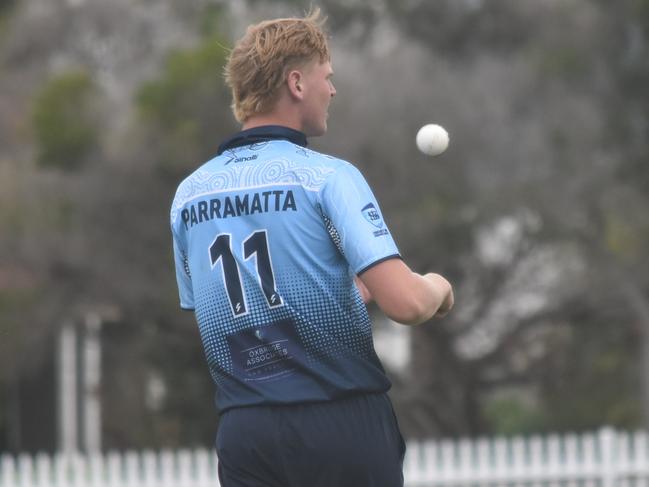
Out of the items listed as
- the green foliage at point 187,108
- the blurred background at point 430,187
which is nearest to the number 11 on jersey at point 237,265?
the blurred background at point 430,187

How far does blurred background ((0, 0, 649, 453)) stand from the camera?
13656 mm

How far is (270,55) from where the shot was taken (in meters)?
3.07

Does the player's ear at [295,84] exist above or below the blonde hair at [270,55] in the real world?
below

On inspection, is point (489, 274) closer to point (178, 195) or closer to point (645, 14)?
point (645, 14)

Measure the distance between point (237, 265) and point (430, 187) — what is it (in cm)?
1079

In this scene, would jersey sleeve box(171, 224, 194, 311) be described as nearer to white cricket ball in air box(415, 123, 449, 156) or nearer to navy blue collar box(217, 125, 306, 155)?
navy blue collar box(217, 125, 306, 155)

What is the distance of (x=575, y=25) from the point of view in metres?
15.3

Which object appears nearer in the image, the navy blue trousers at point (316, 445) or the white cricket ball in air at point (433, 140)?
the navy blue trousers at point (316, 445)

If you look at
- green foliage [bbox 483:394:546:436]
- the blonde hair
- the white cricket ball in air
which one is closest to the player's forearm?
the blonde hair

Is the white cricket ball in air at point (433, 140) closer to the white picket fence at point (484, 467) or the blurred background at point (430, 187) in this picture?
the white picket fence at point (484, 467)

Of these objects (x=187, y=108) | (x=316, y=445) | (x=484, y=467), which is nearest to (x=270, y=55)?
(x=316, y=445)

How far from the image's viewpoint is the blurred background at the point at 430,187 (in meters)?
13.7

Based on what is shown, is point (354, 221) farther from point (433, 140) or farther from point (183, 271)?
point (433, 140)

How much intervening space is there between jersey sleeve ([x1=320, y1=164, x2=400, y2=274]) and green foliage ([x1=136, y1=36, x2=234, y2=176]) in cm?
1038
